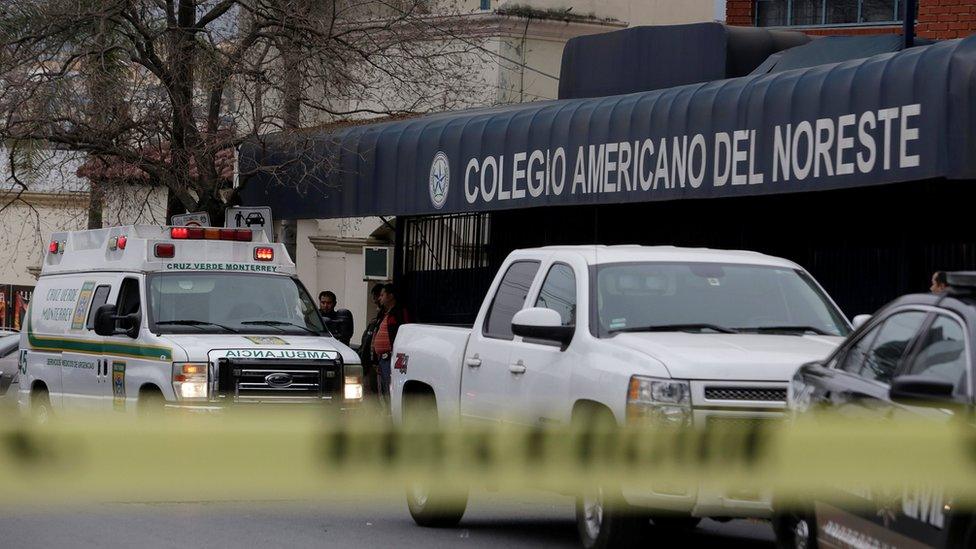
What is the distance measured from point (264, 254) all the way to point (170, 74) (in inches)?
267

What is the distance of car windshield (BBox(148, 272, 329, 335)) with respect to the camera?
576 inches

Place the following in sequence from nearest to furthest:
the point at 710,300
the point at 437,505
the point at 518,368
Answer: the point at 710,300, the point at 518,368, the point at 437,505

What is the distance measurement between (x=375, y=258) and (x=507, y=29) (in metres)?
5.11

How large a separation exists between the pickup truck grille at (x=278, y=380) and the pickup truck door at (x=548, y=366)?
4.50 meters

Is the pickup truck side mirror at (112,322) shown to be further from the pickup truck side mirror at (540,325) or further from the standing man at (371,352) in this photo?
the pickup truck side mirror at (540,325)

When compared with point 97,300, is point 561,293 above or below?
above

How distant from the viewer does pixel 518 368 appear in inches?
383

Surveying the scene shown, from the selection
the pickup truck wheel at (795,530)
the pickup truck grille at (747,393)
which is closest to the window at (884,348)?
the pickup truck wheel at (795,530)

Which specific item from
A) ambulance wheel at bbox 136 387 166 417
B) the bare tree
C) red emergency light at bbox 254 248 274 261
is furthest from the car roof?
the bare tree

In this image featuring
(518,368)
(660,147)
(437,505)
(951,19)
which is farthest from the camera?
(951,19)

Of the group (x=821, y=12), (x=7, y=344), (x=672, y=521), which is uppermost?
(x=821, y=12)

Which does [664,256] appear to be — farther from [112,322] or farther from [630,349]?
[112,322]

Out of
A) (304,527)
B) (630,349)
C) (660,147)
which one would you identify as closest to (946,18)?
(660,147)

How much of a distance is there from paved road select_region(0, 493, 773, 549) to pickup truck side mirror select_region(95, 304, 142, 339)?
3.19m
